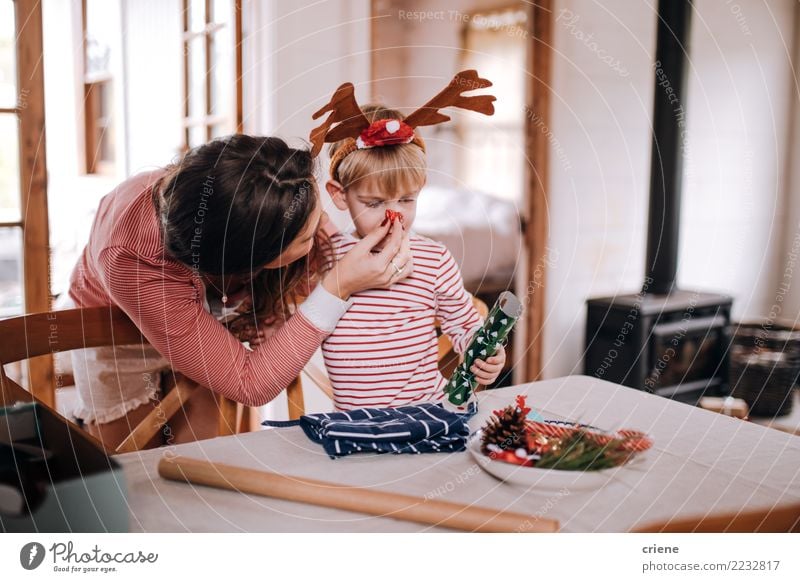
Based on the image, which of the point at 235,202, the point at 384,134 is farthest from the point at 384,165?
the point at 235,202

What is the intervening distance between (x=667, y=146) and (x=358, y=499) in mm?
1881

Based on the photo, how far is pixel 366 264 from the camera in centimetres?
89

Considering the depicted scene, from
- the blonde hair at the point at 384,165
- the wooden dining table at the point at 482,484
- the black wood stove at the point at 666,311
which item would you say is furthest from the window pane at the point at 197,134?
the black wood stove at the point at 666,311

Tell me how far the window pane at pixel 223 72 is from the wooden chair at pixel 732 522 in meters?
1.11

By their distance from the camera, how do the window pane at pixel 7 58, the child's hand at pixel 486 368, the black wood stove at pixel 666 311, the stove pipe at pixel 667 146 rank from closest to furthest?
the child's hand at pixel 486 368 → the window pane at pixel 7 58 → the black wood stove at pixel 666 311 → the stove pipe at pixel 667 146

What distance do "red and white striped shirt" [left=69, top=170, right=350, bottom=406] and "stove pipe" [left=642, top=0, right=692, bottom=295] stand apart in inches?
61.2

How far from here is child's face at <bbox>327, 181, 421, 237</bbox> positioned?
0.92 metres

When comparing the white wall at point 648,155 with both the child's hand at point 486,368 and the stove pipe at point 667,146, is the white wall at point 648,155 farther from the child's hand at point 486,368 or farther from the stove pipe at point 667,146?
the child's hand at point 486,368

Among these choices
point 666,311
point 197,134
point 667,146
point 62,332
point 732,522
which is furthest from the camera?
point 667,146

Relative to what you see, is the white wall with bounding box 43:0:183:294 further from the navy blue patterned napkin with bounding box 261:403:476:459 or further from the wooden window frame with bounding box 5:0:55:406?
the navy blue patterned napkin with bounding box 261:403:476:459

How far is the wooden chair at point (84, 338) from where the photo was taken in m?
0.88

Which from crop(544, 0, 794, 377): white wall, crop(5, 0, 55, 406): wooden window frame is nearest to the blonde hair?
crop(5, 0, 55, 406): wooden window frame

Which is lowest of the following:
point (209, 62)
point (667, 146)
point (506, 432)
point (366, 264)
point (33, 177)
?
point (506, 432)

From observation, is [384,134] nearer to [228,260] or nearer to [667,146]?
[228,260]
